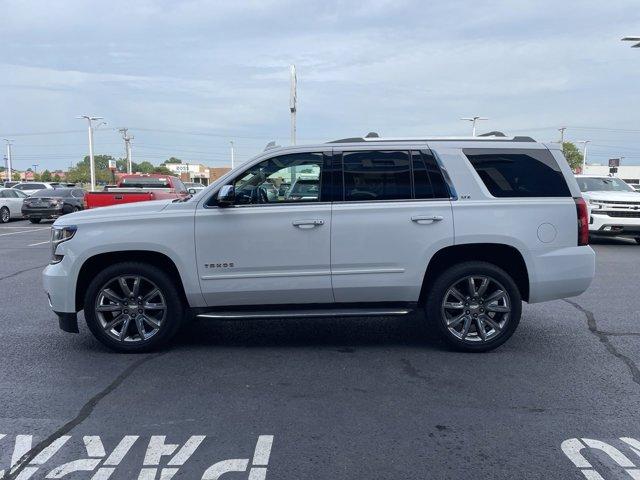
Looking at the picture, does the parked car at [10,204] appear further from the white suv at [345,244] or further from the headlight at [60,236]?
the white suv at [345,244]

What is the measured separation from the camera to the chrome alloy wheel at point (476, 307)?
5.73 metres

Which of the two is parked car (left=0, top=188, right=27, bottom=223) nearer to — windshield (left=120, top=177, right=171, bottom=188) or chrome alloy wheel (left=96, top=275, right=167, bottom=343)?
windshield (left=120, top=177, right=171, bottom=188)

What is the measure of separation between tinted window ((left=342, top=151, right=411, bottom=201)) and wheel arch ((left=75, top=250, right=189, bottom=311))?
178 centimetres

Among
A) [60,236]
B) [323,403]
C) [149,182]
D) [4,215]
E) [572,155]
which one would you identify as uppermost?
[572,155]

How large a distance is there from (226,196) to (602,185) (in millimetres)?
13472

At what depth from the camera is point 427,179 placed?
5.75 m

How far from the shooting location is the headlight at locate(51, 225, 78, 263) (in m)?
5.61

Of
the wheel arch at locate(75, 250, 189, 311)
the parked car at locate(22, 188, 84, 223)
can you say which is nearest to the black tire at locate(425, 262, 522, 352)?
the wheel arch at locate(75, 250, 189, 311)

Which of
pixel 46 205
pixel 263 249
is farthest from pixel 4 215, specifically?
pixel 263 249

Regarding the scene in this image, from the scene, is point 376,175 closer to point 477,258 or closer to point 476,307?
point 477,258

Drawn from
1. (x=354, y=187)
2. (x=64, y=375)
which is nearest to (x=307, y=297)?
(x=354, y=187)

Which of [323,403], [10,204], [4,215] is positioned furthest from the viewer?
[10,204]

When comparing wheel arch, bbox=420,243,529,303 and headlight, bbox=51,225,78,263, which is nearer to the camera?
headlight, bbox=51,225,78,263

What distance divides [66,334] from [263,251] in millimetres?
2526
